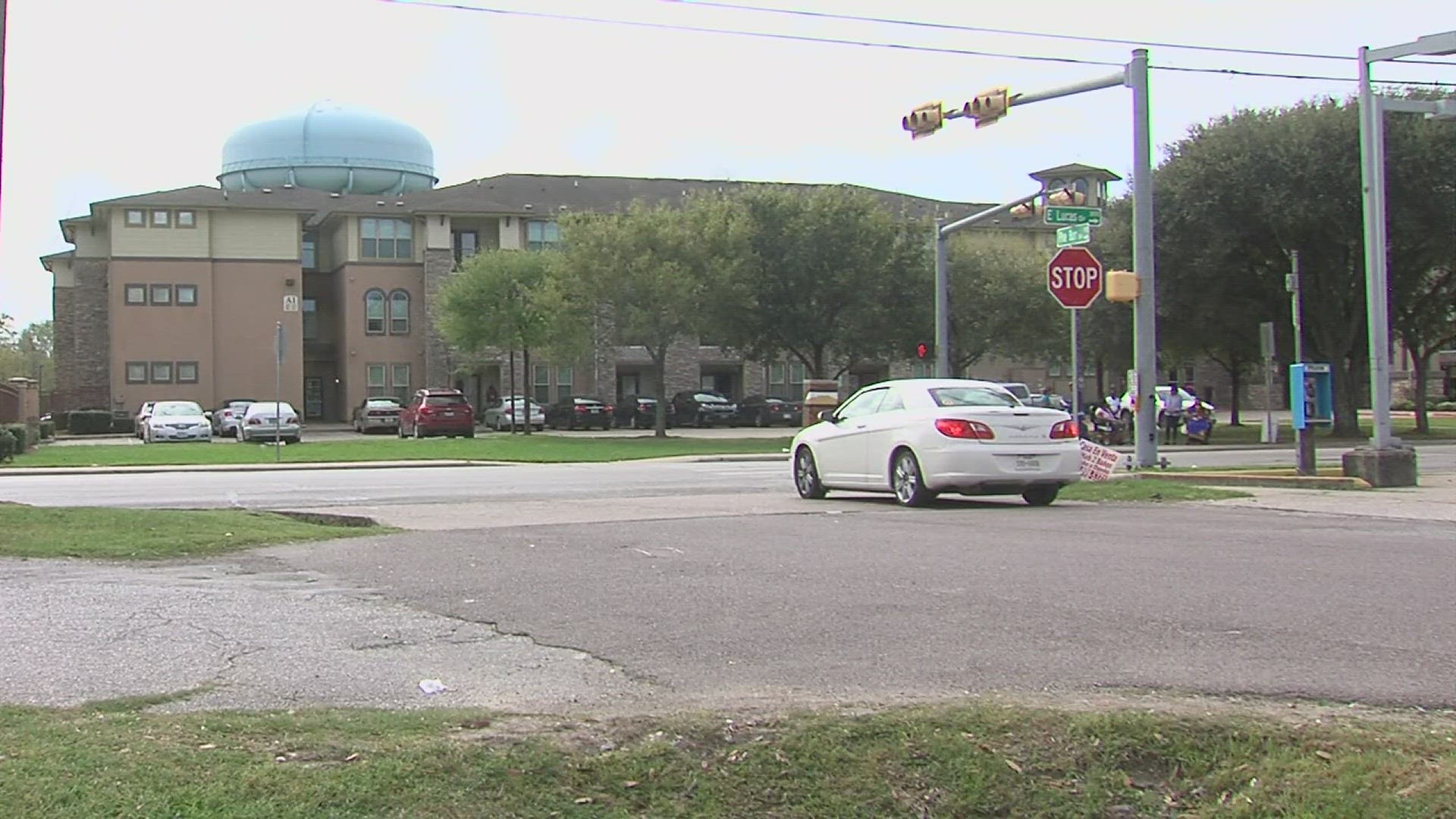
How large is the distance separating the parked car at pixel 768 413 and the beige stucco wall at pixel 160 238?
24247mm

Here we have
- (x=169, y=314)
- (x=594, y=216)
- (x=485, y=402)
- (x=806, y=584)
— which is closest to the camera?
(x=806, y=584)

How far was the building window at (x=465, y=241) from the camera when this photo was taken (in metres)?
60.8

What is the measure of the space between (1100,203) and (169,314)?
38.7 meters

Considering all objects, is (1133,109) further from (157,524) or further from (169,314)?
(169,314)

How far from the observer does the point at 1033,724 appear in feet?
15.6

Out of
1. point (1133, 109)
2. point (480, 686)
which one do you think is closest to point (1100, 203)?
point (1133, 109)

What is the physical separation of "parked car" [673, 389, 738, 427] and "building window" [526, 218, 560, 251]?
910 centimetres

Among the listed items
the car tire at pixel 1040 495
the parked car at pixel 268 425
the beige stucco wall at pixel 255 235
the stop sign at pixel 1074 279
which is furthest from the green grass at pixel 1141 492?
the beige stucco wall at pixel 255 235

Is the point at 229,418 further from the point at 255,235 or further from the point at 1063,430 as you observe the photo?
the point at 1063,430

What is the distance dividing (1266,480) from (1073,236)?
449cm

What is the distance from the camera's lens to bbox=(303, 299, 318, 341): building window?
65125mm

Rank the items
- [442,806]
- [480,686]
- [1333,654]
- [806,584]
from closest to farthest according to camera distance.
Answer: [442,806] → [480,686] → [1333,654] → [806,584]

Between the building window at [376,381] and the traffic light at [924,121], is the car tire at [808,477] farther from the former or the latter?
the building window at [376,381]

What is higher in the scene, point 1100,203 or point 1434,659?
point 1100,203
